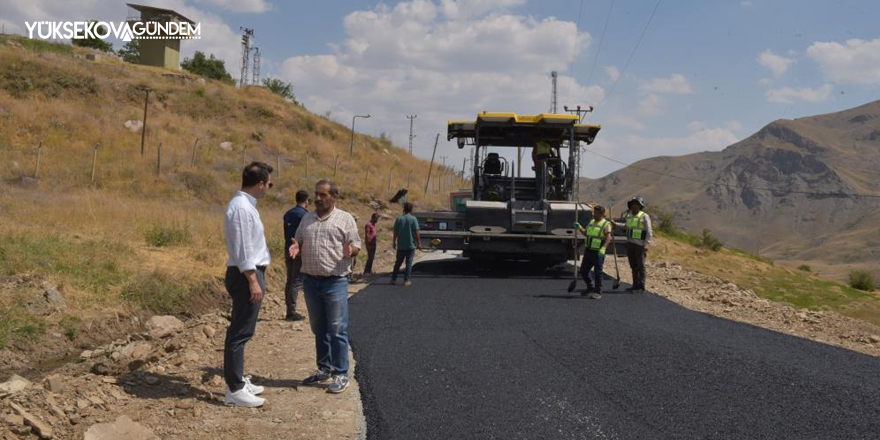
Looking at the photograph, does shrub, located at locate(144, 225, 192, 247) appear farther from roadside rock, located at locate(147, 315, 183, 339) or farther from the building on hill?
the building on hill

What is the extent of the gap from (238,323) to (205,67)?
61.1 m

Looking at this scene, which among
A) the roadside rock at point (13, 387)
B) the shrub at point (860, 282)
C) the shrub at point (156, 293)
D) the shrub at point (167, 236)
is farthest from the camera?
the shrub at point (860, 282)

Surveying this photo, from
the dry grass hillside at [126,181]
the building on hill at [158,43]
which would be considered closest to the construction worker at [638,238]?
the dry grass hillside at [126,181]

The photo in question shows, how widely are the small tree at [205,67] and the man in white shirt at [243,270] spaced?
2317 inches

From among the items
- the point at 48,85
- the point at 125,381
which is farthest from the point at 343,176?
the point at 125,381

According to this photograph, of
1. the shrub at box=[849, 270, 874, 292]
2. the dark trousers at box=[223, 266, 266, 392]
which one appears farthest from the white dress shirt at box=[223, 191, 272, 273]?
the shrub at box=[849, 270, 874, 292]

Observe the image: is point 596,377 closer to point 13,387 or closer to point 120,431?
point 120,431

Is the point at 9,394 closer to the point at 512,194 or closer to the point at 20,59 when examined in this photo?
the point at 512,194

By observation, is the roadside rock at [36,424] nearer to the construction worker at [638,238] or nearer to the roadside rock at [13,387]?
the roadside rock at [13,387]

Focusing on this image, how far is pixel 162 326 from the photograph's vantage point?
→ 317 inches

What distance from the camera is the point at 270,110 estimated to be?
46438 millimetres

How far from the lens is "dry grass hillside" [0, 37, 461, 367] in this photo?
873cm

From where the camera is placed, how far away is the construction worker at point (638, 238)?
11.5 m

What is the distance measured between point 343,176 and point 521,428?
107ft
